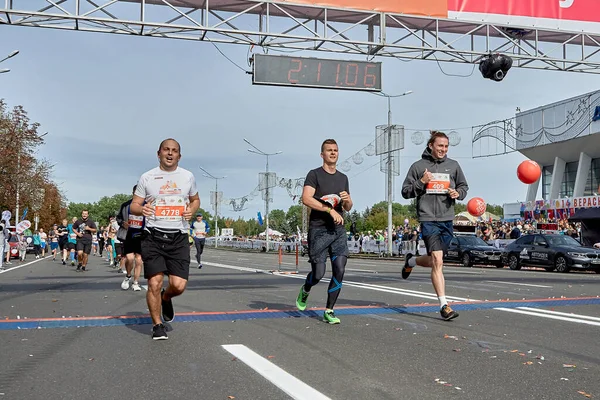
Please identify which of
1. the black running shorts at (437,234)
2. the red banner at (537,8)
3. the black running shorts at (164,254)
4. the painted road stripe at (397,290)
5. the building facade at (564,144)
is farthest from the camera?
the building facade at (564,144)

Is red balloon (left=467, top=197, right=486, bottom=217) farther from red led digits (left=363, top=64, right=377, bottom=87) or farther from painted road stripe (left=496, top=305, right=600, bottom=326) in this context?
painted road stripe (left=496, top=305, right=600, bottom=326)

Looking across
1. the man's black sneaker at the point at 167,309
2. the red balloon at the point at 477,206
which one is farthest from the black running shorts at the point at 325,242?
the red balloon at the point at 477,206

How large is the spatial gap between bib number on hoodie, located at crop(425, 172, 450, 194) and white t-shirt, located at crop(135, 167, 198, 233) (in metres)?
2.68

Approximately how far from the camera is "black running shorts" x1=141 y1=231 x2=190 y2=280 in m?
5.93

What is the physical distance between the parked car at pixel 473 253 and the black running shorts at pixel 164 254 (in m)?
19.4

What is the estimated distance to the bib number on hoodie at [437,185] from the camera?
23.7ft

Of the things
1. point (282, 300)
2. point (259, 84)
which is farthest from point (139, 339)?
point (259, 84)

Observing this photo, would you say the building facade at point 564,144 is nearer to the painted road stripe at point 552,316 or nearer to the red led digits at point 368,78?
the red led digits at point 368,78

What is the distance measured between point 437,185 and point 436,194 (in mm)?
101

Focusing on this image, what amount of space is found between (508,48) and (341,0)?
460 cm

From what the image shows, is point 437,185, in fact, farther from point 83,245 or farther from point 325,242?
point 83,245

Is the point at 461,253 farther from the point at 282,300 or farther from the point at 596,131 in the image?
the point at 596,131

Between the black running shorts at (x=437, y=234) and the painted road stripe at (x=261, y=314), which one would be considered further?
the black running shorts at (x=437, y=234)

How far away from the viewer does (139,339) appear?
5.88 metres
